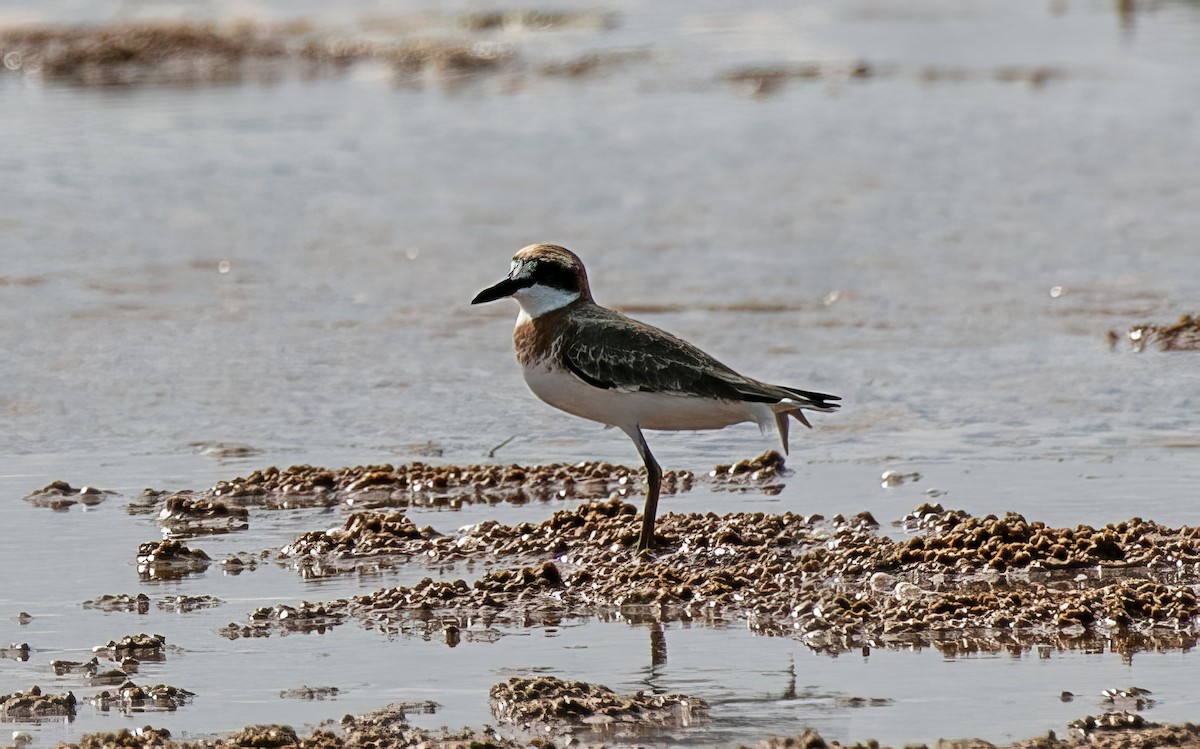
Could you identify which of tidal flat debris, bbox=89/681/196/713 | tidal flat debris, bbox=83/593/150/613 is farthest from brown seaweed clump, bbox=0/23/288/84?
tidal flat debris, bbox=89/681/196/713

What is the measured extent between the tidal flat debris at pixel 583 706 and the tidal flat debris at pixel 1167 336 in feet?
19.8

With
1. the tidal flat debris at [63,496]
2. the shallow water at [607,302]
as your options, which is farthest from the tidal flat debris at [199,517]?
the tidal flat debris at [63,496]

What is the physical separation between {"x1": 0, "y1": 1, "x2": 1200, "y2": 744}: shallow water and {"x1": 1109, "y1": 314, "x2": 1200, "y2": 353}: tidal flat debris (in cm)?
22

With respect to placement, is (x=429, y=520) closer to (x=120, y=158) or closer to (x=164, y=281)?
(x=164, y=281)

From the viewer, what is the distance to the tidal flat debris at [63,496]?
25.7ft

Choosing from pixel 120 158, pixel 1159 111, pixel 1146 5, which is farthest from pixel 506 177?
pixel 1146 5

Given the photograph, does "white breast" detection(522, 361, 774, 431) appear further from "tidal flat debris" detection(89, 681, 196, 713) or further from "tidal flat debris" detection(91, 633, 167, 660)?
"tidal flat debris" detection(89, 681, 196, 713)

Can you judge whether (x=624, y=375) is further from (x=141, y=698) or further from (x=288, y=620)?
(x=141, y=698)

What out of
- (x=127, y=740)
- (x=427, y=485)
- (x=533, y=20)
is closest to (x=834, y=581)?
(x=427, y=485)

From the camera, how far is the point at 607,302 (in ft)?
40.8

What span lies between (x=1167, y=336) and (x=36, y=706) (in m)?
7.31

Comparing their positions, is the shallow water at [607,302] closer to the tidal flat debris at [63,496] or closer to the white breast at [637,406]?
the tidal flat debris at [63,496]

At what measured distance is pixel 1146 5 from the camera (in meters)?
28.0

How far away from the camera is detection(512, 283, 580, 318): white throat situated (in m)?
7.29
